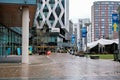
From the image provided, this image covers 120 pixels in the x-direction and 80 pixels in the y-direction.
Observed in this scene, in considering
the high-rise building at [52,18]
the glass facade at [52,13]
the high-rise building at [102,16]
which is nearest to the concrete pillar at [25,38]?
the high-rise building at [52,18]

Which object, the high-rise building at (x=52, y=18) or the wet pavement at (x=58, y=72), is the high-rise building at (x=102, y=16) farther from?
the wet pavement at (x=58, y=72)

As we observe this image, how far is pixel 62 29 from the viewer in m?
146

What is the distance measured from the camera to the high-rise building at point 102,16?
464ft

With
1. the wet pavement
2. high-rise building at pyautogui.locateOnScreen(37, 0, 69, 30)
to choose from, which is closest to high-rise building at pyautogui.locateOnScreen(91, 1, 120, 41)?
high-rise building at pyautogui.locateOnScreen(37, 0, 69, 30)

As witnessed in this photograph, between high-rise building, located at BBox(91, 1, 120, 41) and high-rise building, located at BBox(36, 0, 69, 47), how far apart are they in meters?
14.4

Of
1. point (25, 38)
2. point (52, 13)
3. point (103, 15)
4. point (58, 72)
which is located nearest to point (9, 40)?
point (25, 38)

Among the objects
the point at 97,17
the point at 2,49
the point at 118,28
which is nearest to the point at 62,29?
the point at 97,17

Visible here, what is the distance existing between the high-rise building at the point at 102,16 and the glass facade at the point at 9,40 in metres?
66.6

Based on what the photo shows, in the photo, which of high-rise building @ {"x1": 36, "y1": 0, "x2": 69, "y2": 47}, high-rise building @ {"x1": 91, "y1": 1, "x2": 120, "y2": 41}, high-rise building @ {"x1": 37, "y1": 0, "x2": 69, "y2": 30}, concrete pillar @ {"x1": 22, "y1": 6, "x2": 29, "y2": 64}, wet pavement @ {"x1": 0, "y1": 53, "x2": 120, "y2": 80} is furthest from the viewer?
high-rise building @ {"x1": 91, "y1": 1, "x2": 120, "y2": 41}

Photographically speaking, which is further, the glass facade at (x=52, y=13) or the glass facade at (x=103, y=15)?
the glass facade at (x=103, y=15)

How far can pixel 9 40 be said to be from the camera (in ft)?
216

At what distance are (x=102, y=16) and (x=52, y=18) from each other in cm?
2389

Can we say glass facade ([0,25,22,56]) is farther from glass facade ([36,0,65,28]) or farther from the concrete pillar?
glass facade ([36,0,65,28])

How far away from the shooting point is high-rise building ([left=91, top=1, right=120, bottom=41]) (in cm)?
14138
